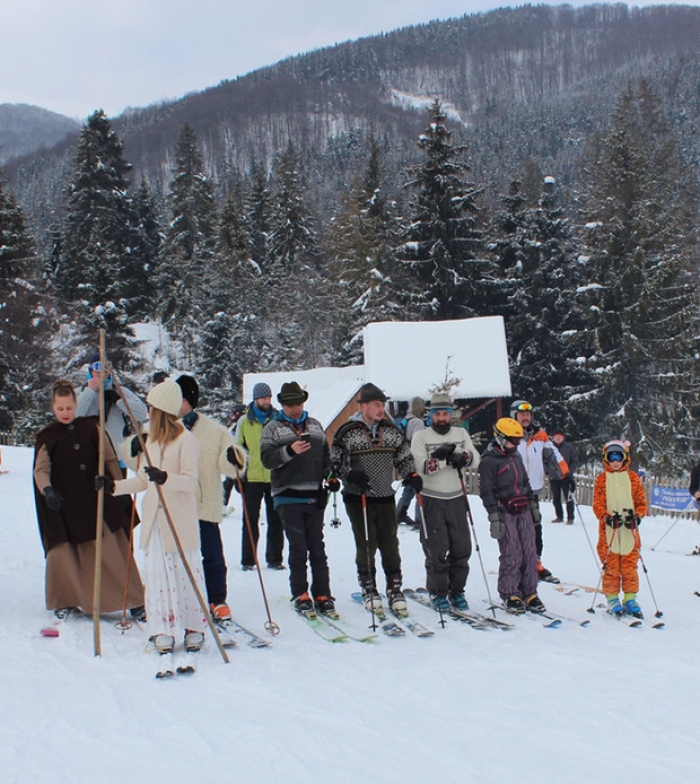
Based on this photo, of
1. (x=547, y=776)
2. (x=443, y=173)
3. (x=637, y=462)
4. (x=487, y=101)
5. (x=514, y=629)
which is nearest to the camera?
(x=547, y=776)

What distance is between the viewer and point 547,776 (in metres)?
3.26

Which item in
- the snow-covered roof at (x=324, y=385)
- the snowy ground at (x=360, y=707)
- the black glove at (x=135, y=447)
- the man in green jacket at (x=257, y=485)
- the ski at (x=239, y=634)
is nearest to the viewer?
the snowy ground at (x=360, y=707)

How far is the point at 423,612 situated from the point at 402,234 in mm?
29087

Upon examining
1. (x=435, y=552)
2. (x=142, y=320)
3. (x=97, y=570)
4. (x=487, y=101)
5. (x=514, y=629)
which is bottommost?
(x=514, y=629)

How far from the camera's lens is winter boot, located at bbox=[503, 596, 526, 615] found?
20.4 ft

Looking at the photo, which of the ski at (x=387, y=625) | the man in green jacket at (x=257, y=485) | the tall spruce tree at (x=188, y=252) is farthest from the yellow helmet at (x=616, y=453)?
the tall spruce tree at (x=188, y=252)

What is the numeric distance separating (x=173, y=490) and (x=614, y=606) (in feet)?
13.0

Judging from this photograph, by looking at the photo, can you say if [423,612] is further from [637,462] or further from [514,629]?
[637,462]

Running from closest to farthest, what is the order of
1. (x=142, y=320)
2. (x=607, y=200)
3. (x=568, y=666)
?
1. (x=568, y=666)
2. (x=607, y=200)
3. (x=142, y=320)

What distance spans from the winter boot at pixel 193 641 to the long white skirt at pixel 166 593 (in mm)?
34

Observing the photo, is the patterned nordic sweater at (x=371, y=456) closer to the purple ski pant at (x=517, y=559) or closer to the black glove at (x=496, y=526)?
the black glove at (x=496, y=526)

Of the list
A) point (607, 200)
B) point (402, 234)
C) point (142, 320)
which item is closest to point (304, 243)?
point (142, 320)

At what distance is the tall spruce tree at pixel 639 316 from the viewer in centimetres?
2853

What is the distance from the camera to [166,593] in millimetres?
4797
